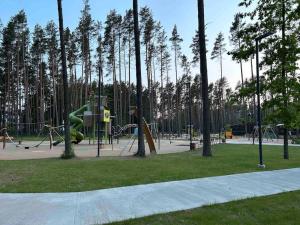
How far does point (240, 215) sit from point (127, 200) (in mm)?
2266

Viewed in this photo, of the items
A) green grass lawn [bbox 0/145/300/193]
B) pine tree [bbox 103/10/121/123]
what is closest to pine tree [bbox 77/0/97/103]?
pine tree [bbox 103/10/121/123]

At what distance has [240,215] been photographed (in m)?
6.68

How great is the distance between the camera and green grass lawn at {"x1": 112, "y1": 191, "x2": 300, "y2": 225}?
20.3 feet

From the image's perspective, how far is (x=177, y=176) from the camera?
36.2 ft

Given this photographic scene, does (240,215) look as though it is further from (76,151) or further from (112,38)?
(112,38)

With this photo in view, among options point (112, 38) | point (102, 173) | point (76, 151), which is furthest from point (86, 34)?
point (102, 173)

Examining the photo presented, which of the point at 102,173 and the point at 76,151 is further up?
the point at 76,151

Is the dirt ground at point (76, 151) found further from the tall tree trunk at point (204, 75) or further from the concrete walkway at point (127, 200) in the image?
the concrete walkway at point (127, 200)

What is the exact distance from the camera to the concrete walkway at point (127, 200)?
6590 mm

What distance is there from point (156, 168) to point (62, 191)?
442 centimetres

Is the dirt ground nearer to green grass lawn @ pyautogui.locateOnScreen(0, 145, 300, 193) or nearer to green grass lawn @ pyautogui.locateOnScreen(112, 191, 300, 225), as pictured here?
green grass lawn @ pyautogui.locateOnScreen(0, 145, 300, 193)

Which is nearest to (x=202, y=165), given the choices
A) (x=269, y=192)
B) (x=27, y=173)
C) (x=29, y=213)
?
(x=269, y=192)

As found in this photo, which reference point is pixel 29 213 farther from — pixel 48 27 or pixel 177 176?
pixel 48 27

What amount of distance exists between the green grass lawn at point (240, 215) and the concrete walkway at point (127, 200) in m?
0.36
